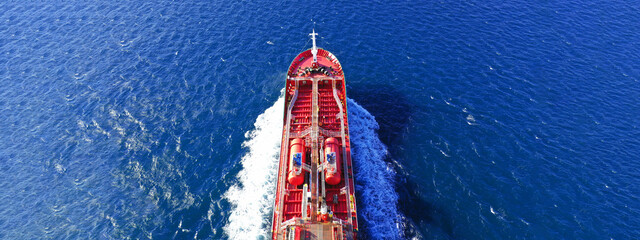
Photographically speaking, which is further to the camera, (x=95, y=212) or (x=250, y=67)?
(x=250, y=67)

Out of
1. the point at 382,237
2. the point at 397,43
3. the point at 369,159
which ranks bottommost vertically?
the point at 382,237

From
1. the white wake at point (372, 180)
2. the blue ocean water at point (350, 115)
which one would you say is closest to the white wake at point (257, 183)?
the blue ocean water at point (350, 115)

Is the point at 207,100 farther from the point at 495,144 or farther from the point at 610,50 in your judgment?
the point at 610,50

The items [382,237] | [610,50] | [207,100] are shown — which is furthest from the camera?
[610,50]

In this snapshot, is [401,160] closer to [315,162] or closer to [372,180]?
[372,180]

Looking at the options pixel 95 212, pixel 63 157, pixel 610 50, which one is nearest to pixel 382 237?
pixel 95 212

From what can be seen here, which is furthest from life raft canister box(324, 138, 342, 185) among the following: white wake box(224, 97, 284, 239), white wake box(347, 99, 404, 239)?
white wake box(224, 97, 284, 239)
